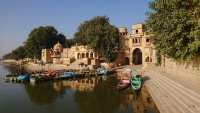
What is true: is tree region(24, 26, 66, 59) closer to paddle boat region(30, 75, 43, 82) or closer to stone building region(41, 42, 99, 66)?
stone building region(41, 42, 99, 66)

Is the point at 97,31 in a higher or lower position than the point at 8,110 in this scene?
higher

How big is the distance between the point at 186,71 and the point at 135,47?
2567 cm

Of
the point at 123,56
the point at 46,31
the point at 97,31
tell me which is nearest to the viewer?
the point at 97,31

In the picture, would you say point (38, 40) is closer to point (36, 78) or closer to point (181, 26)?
point (36, 78)

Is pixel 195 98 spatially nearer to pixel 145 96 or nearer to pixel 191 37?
pixel 191 37

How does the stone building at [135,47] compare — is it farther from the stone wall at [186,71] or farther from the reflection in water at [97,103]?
the reflection in water at [97,103]

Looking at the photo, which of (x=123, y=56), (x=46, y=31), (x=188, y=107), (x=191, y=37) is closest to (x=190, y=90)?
(x=188, y=107)

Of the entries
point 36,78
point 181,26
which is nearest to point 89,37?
point 36,78

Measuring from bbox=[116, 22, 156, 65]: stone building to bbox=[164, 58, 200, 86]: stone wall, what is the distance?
60.1 ft

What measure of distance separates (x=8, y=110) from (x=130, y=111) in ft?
31.7

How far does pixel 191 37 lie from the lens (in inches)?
458

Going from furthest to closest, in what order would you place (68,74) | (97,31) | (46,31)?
(46,31) → (97,31) → (68,74)

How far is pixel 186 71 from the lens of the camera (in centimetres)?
1482

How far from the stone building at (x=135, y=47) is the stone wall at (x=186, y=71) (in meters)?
18.3
